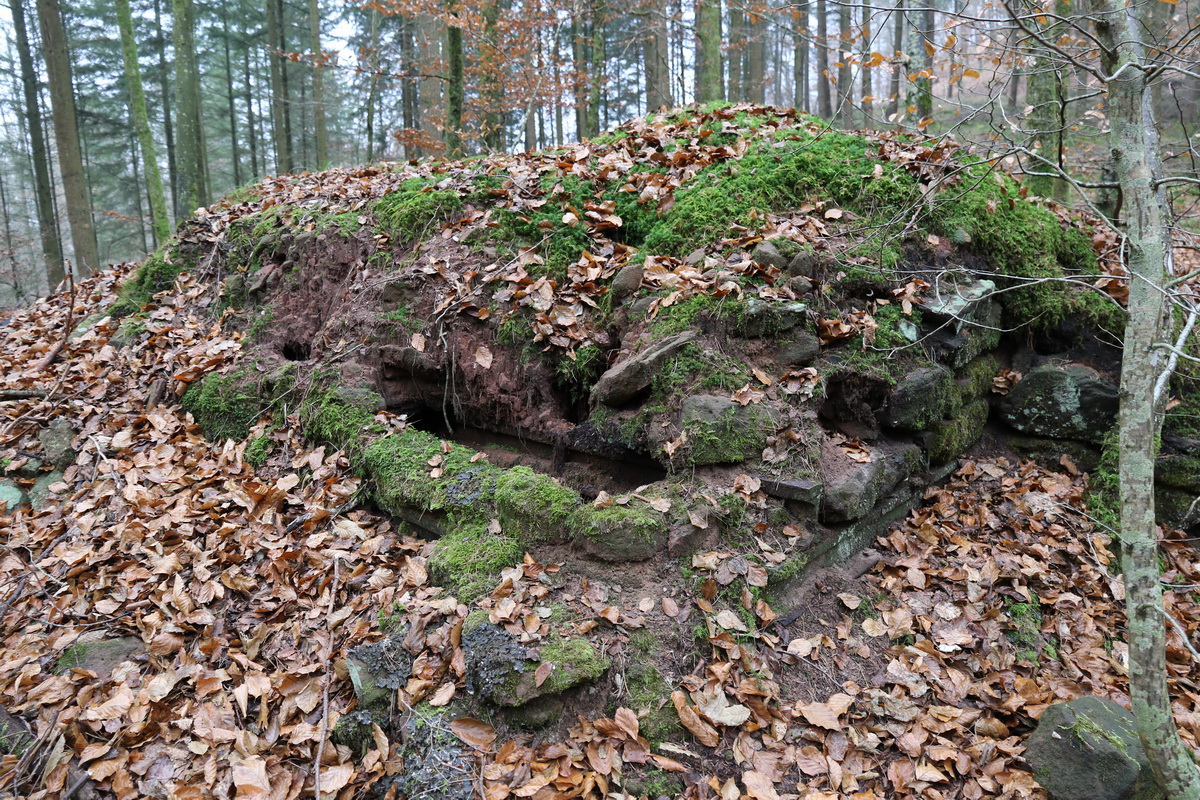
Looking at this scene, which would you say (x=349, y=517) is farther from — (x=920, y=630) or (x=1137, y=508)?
(x=1137, y=508)

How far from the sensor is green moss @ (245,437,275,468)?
459 centimetres

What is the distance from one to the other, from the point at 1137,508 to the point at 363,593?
3646 millimetres

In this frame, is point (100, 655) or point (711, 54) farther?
point (711, 54)

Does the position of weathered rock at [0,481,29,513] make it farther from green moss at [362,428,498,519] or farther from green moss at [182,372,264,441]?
green moss at [362,428,498,519]

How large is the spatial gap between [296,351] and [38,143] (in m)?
13.0

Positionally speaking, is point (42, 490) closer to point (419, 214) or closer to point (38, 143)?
point (419, 214)

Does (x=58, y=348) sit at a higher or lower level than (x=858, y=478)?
higher

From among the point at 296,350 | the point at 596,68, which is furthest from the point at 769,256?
the point at 596,68

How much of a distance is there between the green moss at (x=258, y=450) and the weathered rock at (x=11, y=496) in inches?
60.5

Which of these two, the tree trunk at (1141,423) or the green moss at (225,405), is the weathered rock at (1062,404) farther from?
the green moss at (225,405)

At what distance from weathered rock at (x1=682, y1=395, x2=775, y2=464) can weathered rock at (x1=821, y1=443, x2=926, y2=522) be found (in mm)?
423

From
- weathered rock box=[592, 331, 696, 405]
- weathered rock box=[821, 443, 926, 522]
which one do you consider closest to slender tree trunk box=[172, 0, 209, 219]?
weathered rock box=[592, 331, 696, 405]

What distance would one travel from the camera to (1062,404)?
455cm

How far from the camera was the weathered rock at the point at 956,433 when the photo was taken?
425 centimetres
